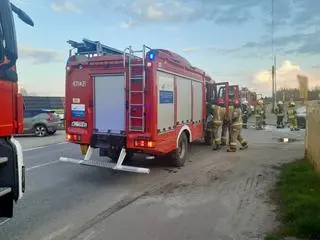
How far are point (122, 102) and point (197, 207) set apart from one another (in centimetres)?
325

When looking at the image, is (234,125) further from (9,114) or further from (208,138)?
(9,114)

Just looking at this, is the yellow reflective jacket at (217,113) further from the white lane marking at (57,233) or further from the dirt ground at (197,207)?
the white lane marking at (57,233)

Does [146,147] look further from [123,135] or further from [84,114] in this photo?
[84,114]

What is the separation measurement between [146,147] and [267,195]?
2687 millimetres

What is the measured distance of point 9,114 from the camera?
4.45 m

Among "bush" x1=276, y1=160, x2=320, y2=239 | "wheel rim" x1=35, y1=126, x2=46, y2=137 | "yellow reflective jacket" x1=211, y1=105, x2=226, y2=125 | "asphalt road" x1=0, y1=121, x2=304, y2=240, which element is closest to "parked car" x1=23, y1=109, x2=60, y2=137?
"wheel rim" x1=35, y1=126, x2=46, y2=137

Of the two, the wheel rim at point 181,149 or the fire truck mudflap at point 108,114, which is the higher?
the fire truck mudflap at point 108,114

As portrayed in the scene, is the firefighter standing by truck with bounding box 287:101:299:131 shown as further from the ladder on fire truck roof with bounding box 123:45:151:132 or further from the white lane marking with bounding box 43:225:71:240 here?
the white lane marking with bounding box 43:225:71:240

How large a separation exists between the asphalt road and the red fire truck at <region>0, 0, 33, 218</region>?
1.13 feet

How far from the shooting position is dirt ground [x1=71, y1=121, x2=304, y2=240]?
565 cm

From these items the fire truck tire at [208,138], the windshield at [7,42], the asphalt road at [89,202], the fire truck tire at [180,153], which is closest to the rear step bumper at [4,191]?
the asphalt road at [89,202]

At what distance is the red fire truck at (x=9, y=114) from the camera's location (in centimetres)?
427

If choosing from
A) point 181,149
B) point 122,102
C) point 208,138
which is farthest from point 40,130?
point 122,102

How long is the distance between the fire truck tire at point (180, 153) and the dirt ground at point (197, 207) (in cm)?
28
